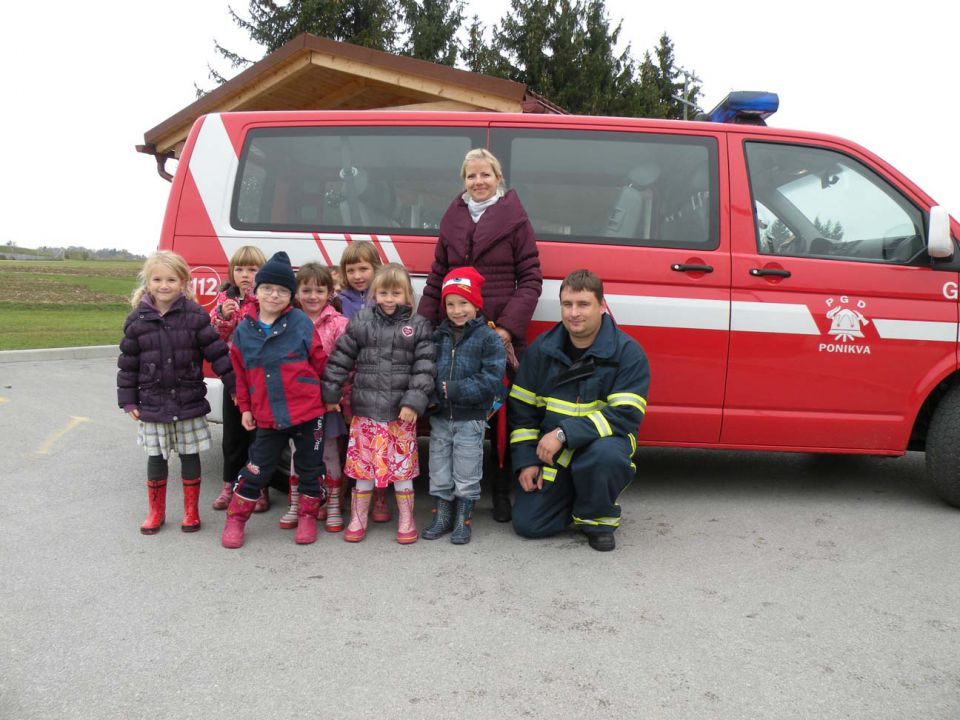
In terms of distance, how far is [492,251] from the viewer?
138 inches

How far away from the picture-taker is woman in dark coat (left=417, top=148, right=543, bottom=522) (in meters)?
3.49

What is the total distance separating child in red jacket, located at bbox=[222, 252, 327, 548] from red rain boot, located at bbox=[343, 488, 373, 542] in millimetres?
171

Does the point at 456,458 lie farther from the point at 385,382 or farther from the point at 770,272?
the point at 770,272

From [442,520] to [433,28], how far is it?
20.0m

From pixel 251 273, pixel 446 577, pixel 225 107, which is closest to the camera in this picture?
pixel 446 577

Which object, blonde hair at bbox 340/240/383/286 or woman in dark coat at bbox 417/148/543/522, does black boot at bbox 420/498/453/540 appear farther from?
blonde hair at bbox 340/240/383/286

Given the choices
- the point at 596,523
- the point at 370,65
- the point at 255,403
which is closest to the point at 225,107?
the point at 370,65

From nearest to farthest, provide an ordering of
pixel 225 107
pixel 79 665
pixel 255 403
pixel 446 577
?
pixel 79 665, pixel 446 577, pixel 255 403, pixel 225 107

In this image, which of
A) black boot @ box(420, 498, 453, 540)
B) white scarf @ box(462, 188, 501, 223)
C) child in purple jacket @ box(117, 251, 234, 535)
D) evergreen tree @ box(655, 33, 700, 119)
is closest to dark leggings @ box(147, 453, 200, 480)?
child in purple jacket @ box(117, 251, 234, 535)

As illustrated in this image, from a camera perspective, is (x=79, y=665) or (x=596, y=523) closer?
(x=79, y=665)

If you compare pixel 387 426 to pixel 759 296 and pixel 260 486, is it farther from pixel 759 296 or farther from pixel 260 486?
pixel 759 296

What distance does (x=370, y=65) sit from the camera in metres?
8.49

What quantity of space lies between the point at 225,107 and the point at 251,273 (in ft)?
25.1

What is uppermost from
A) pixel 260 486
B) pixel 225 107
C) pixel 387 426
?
pixel 225 107
